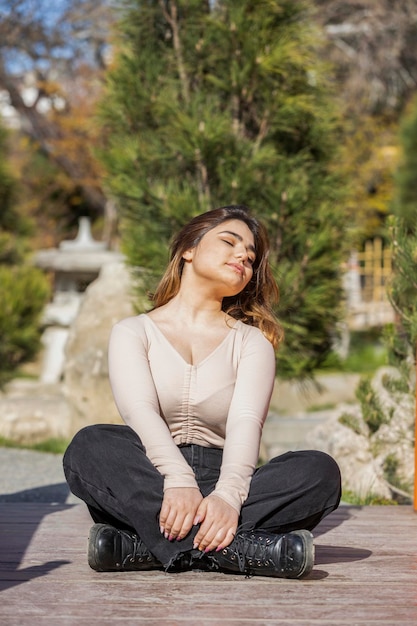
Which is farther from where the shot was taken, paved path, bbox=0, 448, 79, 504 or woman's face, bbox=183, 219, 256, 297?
paved path, bbox=0, 448, 79, 504

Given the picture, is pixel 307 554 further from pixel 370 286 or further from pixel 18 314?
pixel 370 286

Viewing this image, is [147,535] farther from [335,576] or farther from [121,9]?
[121,9]

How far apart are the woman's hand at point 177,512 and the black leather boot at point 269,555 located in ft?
0.38

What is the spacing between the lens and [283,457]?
2.57m

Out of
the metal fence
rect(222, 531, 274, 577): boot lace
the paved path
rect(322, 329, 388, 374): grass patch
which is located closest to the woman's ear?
rect(222, 531, 274, 577): boot lace

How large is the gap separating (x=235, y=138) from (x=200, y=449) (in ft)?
9.38

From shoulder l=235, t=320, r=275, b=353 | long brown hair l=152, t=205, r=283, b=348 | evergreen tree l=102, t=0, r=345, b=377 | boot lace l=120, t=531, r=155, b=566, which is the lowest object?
boot lace l=120, t=531, r=155, b=566

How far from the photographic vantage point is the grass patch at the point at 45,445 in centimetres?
627

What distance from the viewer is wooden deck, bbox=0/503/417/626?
1.96 metres

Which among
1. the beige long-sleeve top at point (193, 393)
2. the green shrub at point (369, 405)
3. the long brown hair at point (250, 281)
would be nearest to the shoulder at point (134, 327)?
the beige long-sleeve top at point (193, 393)

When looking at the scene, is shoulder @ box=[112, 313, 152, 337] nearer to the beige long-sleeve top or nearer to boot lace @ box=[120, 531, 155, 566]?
the beige long-sleeve top

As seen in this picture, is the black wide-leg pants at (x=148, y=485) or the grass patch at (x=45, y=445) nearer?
the black wide-leg pants at (x=148, y=485)

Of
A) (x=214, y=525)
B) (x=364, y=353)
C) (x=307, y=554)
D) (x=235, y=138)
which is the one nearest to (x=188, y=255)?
(x=214, y=525)

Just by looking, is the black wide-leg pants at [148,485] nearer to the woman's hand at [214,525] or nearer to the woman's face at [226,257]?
the woman's hand at [214,525]
